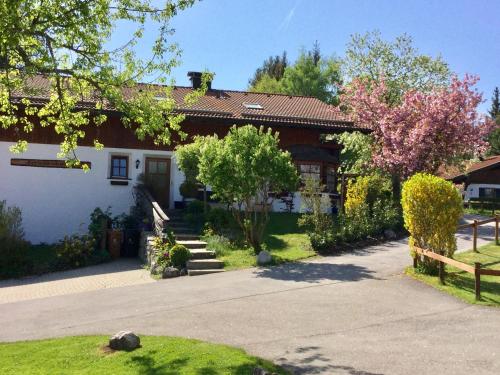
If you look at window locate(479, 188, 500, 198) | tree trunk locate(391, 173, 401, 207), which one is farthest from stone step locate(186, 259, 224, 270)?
window locate(479, 188, 500, 198)

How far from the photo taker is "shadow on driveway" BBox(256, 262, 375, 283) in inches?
451

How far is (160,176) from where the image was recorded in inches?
782

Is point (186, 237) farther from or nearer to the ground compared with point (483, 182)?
nearer to the ground

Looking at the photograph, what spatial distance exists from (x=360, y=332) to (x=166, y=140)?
4.92m

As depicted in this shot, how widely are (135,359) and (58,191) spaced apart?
13.6 meters

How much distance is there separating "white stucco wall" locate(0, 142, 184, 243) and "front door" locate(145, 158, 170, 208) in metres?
0.60

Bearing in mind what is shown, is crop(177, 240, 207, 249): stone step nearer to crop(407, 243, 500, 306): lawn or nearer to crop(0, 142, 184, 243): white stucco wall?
crop(0, 142, 184, 243): white stucco wall

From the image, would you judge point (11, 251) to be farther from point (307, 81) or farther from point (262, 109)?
point (307, 81)

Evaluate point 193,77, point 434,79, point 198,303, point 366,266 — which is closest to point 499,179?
point 434,79

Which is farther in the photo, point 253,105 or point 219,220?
point 253,105

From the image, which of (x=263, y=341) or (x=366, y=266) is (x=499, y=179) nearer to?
(x=366, y=266)

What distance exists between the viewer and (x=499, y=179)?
44406 mm

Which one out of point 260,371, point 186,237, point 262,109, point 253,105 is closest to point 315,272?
point 186,237

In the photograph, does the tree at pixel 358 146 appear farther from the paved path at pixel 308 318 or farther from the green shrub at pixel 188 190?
the paved path at pixel 308 318
